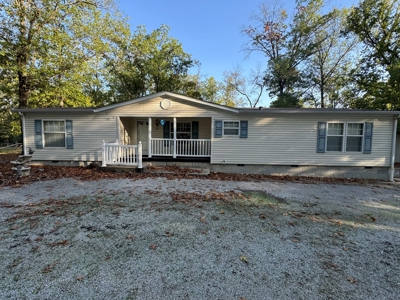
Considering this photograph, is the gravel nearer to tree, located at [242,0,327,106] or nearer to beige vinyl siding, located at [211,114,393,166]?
beige vinyl siding, located at [211,114,393,166]

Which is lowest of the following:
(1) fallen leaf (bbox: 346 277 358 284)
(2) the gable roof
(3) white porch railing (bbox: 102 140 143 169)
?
(1) fallen leaf (bbox: 346 277 358 284)

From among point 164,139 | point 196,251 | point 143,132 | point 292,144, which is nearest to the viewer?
point 196,251

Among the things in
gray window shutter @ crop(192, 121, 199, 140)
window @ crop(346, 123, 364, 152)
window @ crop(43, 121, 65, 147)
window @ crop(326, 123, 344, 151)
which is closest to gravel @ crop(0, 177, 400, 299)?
window @ crop(326, 123, 344, 151)

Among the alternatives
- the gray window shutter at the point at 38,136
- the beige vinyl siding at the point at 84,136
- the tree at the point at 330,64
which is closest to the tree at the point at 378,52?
the tree at the point at 330,64

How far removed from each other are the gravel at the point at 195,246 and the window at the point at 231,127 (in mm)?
4008

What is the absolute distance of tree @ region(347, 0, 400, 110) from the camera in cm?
1334

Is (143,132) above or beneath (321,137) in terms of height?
above

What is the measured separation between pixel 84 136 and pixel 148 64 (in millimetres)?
12931

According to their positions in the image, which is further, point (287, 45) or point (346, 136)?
point (287, 45)

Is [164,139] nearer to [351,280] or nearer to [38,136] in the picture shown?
[38,136]

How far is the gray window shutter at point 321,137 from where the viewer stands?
8508 millimetres

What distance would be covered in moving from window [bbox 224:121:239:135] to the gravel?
13.1ft

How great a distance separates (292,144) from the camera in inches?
344

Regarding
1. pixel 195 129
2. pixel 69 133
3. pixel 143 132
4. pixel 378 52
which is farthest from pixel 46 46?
pixel 378 52
